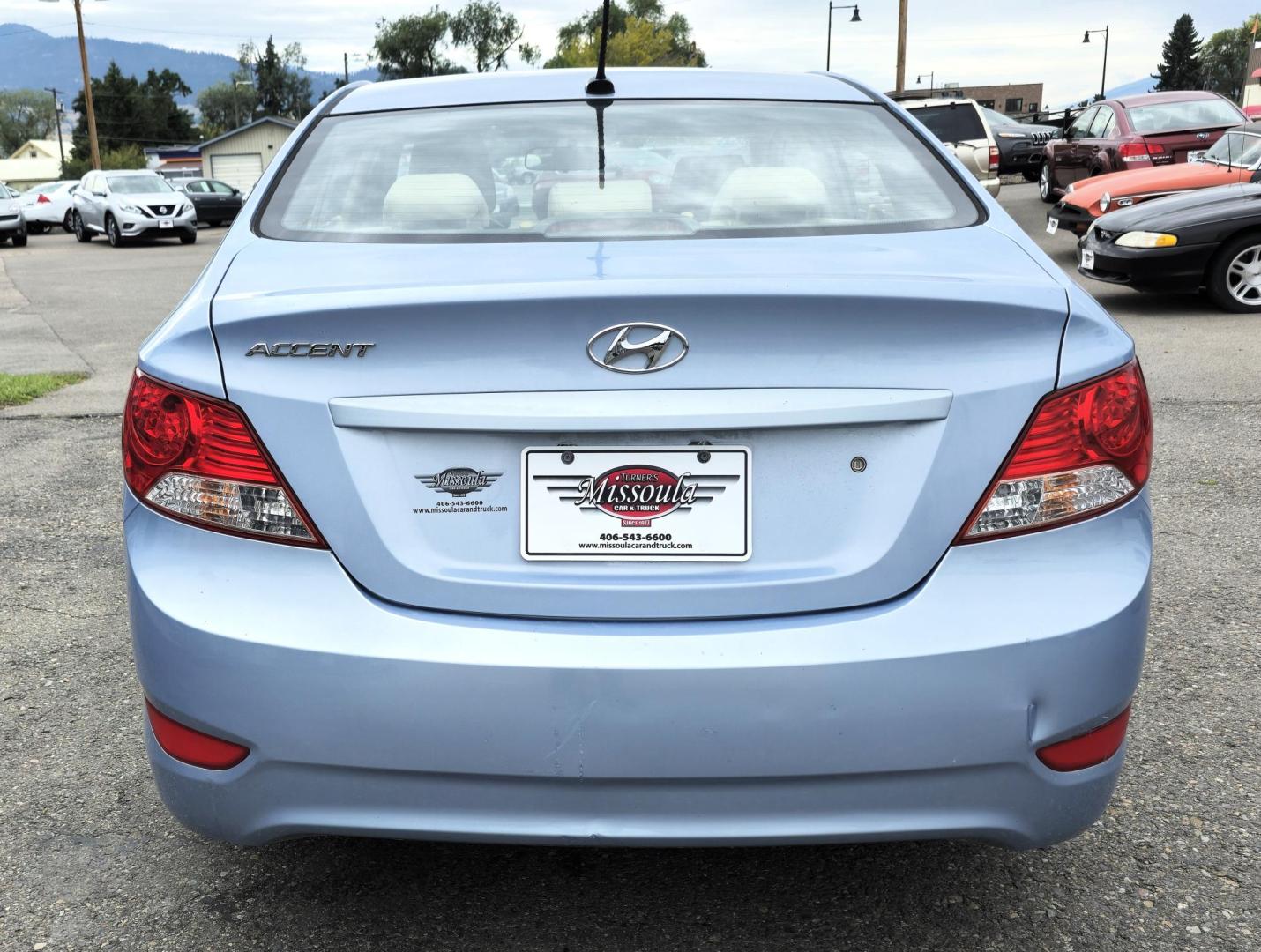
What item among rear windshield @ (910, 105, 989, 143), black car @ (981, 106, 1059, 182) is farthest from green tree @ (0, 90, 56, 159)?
rear windshield @ (910, 105, 989, 143)

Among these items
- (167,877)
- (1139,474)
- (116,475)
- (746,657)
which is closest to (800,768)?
(746,657)

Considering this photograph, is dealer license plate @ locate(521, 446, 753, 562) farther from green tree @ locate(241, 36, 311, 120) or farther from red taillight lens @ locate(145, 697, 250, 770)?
green tree @ locate(241, 36, 311, 120)

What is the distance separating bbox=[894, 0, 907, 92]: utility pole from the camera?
1265 inches

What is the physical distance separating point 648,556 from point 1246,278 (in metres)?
9.82

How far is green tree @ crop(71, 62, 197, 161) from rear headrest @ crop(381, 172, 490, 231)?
121 m

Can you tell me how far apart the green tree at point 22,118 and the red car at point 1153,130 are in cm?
16559

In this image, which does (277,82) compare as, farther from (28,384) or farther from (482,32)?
(28,384)

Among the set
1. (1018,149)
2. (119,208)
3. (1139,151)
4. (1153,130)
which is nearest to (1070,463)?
(1139,151)

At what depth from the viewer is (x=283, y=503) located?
6.69 feet

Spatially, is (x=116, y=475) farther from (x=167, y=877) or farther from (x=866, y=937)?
(x=866, y=937)

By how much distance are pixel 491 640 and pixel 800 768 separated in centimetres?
Answer: 50

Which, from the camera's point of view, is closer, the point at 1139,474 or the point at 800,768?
the point at 800,768

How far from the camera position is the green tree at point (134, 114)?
114 metres

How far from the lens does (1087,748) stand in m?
2.10
